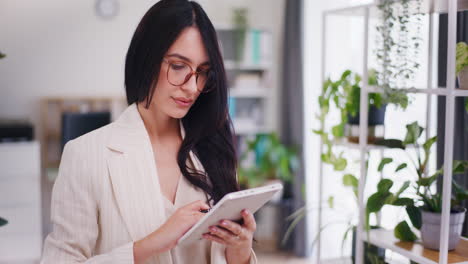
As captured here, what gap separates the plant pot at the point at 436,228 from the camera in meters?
1.85

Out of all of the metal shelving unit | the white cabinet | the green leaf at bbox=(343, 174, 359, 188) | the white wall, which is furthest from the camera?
the white wall

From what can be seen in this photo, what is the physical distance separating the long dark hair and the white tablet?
24 cm

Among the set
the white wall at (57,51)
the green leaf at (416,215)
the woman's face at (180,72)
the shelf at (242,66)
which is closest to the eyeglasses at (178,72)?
the woman's face at (180,72)

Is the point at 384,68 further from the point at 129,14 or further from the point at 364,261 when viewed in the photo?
the point at 129,14

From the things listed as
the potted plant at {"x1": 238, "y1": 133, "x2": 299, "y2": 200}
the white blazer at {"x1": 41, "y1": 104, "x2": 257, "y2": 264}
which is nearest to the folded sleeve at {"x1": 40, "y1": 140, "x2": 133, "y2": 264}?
the white blazer at {"x1": 41, "y1": 104, "x2": 257, "y2": 264}

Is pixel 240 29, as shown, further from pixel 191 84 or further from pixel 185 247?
pixel 185 247

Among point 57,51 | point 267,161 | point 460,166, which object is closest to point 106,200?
point 460,166

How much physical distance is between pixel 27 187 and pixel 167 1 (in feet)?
9.11

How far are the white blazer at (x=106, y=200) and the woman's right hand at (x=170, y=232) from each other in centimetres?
3

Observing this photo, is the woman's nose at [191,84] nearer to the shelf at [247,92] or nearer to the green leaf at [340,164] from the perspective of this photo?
the green leaf at [340,164]

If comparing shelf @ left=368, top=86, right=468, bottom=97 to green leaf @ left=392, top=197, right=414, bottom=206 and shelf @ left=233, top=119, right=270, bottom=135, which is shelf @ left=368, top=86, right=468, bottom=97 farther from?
shelf @ left=233, top=119, right=270, bottom=135

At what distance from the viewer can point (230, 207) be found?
44.2 inches

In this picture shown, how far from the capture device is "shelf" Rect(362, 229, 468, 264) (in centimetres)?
180

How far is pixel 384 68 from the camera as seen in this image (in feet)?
6.34
